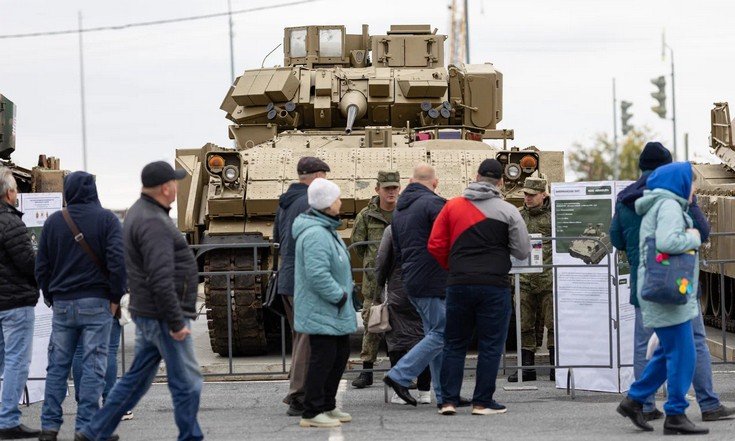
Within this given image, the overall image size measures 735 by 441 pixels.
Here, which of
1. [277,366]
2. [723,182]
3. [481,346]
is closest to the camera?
[481,346]

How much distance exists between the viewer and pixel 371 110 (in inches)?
755

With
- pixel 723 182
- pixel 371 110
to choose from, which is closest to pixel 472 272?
pixel 371 110

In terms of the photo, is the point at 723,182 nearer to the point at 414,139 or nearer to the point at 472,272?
the point at 414,139

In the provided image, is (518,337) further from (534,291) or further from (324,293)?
(324,293)

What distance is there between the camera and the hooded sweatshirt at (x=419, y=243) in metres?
11.3

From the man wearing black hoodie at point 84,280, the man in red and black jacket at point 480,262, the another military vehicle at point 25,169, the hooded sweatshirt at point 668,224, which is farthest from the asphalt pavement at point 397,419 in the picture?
the another military vehicle at point 25,169

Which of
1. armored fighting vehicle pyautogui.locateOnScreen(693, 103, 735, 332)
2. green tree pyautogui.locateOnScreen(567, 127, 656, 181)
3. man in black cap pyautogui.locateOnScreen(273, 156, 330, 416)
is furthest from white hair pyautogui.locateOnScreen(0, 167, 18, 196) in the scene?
green tree pyautogui.locateOnScreen(567, 127, 656, 181)

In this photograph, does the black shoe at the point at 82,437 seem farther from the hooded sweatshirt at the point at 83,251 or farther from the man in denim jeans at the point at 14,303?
the hooded sweatshirt at the point at 83,251

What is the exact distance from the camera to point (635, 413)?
10.2 metres

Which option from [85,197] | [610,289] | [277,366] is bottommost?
[277,366]

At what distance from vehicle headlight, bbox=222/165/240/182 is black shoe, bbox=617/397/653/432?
20.9 ft

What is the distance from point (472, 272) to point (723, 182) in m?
10.7

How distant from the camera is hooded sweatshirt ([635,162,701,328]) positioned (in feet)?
31.8

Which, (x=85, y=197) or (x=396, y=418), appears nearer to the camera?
(x=85, y=197)
